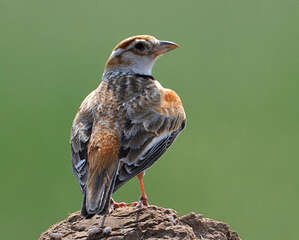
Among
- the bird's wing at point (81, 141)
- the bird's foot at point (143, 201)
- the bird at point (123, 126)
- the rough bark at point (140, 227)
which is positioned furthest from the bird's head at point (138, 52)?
the rough bark at point (140, 227)

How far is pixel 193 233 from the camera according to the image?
6098mm

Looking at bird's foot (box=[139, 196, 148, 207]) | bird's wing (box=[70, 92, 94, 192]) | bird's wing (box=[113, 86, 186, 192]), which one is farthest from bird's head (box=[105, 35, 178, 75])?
bird's foot (box=[139, 196, 148, 207])

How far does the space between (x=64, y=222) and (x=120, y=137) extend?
3.99 ft

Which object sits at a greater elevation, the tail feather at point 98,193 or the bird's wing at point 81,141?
the bird's wing at point 81,141

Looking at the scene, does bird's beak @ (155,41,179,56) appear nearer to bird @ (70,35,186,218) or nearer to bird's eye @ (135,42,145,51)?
bird @ (70,35,186,218)

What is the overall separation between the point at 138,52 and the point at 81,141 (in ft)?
7.36

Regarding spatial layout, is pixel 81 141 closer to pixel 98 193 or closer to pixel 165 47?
pixel 98 193

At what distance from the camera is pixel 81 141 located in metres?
7.11

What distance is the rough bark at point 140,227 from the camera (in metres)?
5.95

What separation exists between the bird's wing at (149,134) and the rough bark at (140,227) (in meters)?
0.40

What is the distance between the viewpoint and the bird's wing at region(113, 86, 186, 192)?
6648 millimetres

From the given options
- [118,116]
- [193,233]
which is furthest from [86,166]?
[193,233]

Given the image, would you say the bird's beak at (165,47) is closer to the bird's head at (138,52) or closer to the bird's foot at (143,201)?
the bird's head at (138,52)

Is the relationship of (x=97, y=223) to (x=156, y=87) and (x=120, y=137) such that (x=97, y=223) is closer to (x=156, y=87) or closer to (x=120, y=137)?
(x=120, y=137)
